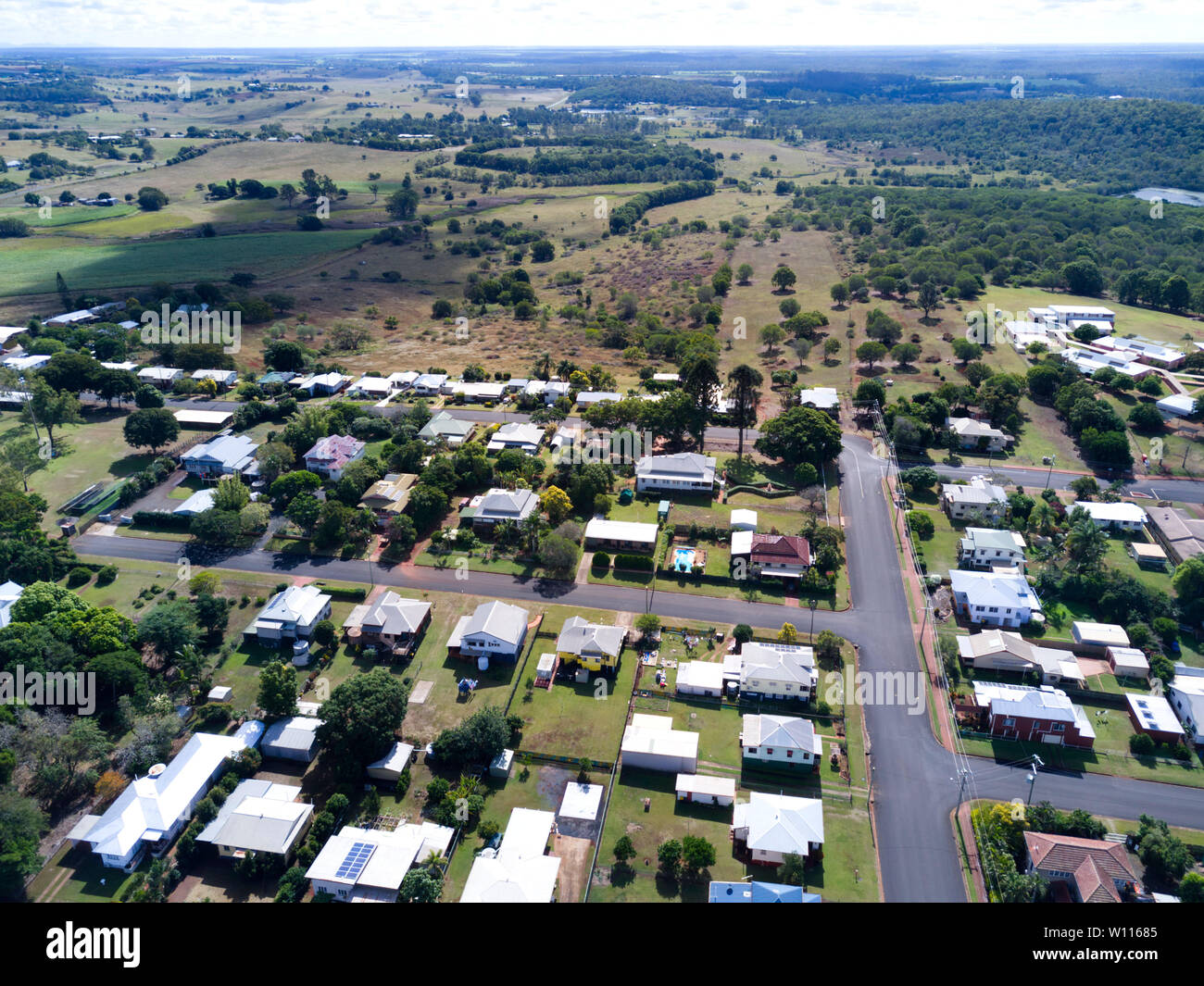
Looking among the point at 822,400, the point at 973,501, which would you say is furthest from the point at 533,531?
the point at 822,400

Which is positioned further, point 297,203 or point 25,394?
point 297,203

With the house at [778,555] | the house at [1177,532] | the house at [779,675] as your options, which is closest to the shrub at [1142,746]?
the house at [779,675]

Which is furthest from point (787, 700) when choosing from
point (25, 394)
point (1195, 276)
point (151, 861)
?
point (1195, 276)

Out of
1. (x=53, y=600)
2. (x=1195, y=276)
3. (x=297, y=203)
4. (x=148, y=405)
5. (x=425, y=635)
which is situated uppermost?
(x=297, y=203)

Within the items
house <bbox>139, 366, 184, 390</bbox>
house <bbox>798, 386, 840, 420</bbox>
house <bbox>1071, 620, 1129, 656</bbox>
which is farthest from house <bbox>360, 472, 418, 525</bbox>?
house <bbox>1071, 620, 1129, 656</bbox>

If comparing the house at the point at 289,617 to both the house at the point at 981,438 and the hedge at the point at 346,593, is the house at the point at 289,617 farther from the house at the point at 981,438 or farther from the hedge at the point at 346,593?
the house at the point at 981,438

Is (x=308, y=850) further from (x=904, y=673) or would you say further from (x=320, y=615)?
(x=904, y=673)
